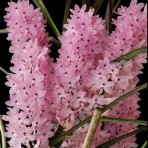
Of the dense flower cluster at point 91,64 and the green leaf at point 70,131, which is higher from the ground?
the dense flower cluster at point 91,64

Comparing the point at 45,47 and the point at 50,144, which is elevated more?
the point at 45,47

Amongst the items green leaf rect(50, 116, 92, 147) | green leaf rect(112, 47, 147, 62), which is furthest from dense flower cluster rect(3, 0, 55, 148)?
green leaf rect(112, 47, 147, 62)

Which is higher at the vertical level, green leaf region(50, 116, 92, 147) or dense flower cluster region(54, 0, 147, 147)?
dense flower cluster region(54, 0, 147, 147)

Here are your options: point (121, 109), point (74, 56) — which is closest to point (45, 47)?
point (74, 56)

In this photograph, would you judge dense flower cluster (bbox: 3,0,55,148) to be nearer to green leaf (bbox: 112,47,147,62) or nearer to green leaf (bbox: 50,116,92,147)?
green leaf (bbox: 50,116,92,147)

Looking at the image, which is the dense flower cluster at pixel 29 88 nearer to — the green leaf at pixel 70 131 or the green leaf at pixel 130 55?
the green leaf at pixel 70 131

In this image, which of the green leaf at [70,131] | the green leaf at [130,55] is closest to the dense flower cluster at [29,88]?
the green leaf at [70,131]

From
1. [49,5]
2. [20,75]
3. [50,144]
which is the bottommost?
[50,144]

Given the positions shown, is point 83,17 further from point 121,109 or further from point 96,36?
point 121,109
